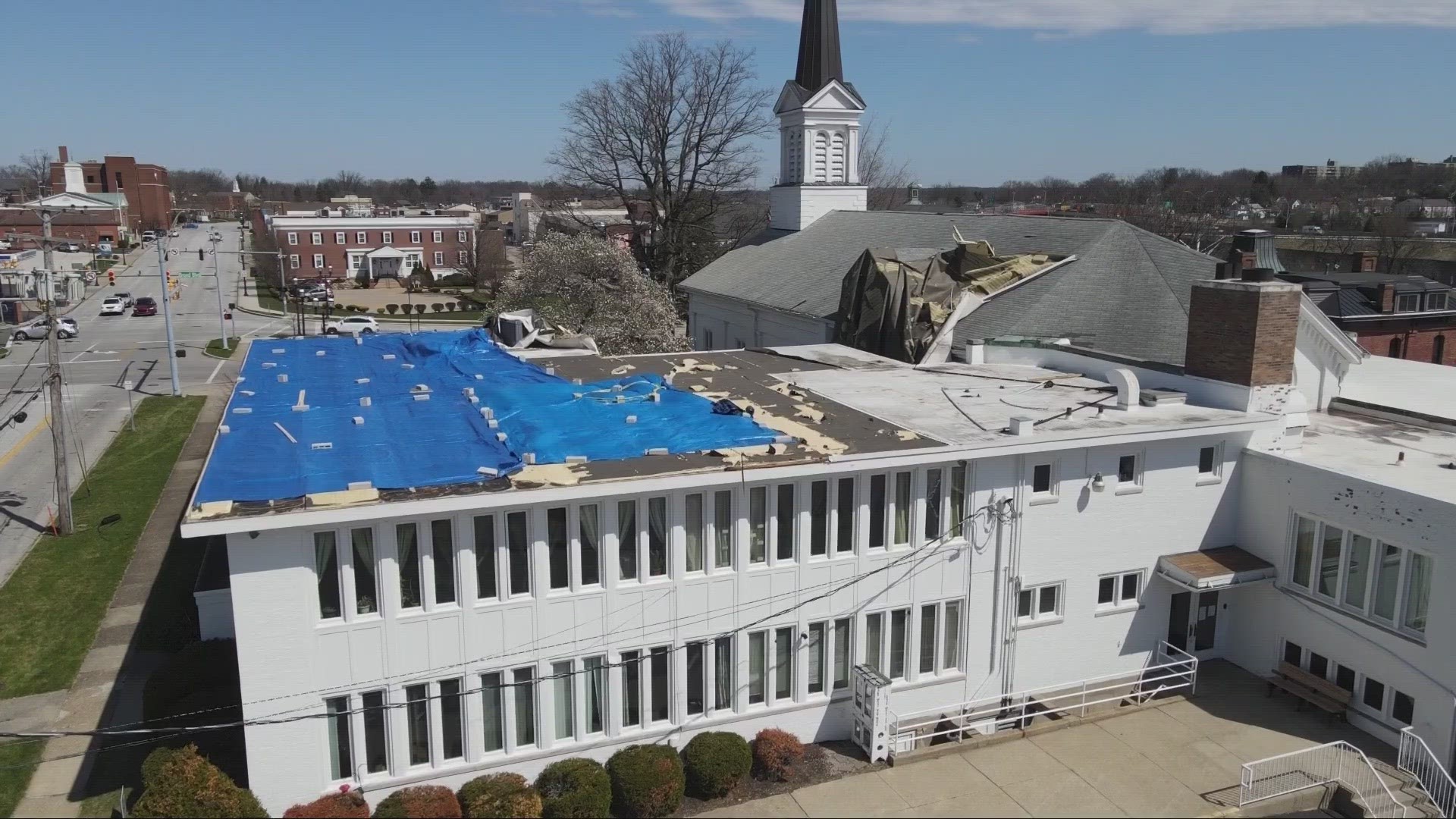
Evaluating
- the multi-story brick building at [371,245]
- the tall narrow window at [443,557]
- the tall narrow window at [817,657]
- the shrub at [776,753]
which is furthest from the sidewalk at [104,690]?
the multi-story brick building at [371,245]

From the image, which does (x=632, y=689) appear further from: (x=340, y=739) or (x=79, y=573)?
(x=79, y=573)

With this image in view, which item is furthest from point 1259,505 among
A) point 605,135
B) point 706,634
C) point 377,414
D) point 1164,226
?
point 1164,226

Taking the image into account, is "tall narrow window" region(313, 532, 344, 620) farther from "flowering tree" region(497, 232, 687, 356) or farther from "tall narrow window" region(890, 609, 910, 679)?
"flowering tree" region(497, 232, 687, 356)

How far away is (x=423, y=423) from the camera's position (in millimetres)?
17562

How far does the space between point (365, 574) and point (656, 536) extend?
4.13 meters

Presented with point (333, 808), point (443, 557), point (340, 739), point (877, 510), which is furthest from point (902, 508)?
point (333, 808)

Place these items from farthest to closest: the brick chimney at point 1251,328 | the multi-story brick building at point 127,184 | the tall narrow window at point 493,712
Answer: the multi-story brick building at point 127,184, the brick chimney at point 1251,328, the tall narrow window at point 493,712

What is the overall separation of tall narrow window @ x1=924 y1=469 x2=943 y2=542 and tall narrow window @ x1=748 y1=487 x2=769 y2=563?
278 centimetres

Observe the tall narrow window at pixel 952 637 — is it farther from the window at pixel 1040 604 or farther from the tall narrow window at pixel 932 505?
the tall narrow window at pixel 932 505

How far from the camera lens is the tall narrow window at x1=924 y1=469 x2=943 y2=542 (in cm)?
Result: 1680

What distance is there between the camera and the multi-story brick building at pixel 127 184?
124m

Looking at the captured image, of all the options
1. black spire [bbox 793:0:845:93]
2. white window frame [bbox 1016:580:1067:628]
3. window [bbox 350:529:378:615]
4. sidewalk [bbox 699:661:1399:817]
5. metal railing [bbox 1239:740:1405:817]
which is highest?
black spire [bbox 793:0:845:93]

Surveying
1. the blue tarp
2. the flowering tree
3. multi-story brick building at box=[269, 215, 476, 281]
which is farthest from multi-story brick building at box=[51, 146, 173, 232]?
the blue tarp

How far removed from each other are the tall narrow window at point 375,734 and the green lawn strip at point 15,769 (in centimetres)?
544
